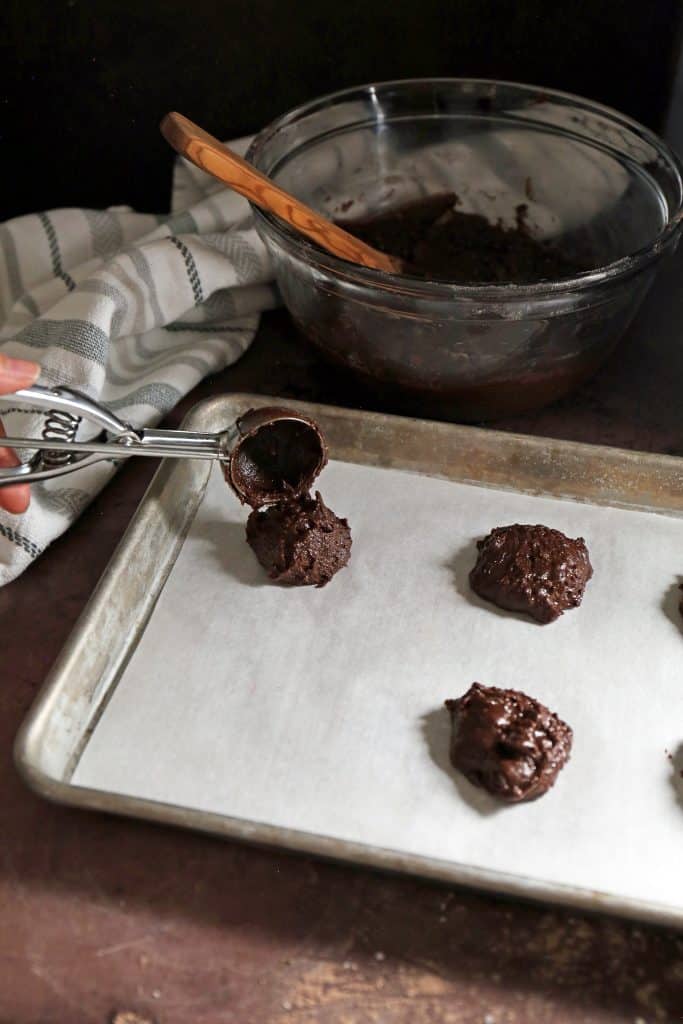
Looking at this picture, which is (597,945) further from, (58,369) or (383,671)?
(58,369)

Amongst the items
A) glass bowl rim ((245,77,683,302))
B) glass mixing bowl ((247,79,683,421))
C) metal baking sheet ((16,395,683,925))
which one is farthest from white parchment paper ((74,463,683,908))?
glass bowl rim ((245,77,683,302))

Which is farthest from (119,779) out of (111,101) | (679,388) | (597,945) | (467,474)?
(111,101)

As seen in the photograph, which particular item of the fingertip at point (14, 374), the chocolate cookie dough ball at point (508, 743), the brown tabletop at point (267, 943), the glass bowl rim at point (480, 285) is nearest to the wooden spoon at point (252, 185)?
the glass bowl rim at point (480, 285)

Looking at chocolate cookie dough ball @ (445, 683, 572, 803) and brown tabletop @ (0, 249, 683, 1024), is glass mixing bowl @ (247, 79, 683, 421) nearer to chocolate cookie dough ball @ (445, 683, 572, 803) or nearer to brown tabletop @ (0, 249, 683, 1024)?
chocolate cookie dough ball @ (445, 683, 572, 803)

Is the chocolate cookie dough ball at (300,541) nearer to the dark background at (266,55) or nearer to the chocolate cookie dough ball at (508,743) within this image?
the chocolate cookie dough ball at (508,743)

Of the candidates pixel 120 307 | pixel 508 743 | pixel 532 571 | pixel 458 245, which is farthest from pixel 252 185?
pixel 508 743
